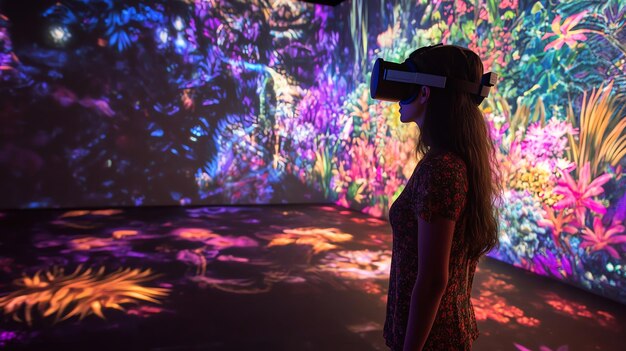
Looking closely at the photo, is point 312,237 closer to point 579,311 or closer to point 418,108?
point 579,311

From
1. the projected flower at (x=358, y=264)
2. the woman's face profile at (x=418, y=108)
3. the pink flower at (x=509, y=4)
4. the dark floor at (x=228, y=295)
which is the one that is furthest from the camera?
the pink flower at (x=509, y=4)

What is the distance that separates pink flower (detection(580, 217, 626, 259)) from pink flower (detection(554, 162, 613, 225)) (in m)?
0.08

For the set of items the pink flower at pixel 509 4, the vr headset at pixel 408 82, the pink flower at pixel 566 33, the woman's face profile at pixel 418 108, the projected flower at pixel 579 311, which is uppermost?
the pink flower at pixel 509 4

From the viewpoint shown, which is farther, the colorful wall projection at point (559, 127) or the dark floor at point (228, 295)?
the colorful wall projection at point (559, 127)

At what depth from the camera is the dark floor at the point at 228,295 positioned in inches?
79.1

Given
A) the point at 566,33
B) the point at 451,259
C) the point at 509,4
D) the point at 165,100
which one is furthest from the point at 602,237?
the point at 165,100

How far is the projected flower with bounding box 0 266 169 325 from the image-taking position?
2.19 m

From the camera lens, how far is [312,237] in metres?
4.06

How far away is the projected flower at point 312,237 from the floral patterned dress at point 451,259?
2.65 m

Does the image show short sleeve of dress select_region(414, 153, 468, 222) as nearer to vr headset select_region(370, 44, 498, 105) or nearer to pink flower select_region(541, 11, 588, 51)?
vr headset select_region(370, 44, 498, 105)

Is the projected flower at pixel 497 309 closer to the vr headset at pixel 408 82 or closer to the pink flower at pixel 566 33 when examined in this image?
the pink flower at pixel 566 33

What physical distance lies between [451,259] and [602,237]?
2.45 metres

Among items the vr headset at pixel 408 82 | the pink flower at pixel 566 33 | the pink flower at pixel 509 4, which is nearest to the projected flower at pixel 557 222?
the pink flower at pixel 566 33

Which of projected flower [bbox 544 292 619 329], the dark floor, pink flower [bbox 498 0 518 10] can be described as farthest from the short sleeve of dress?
pink flower [bbox 498 0 518 10]
